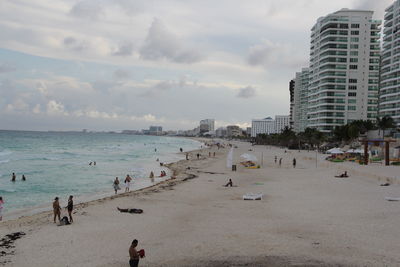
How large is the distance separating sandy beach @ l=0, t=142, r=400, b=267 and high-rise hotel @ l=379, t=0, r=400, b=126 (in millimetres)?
59827

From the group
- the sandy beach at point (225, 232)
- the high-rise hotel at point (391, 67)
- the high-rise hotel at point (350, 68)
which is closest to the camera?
the sandy beach at point (225, 232)

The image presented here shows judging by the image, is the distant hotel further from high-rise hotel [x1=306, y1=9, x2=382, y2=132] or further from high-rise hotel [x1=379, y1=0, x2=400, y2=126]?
high-rise hotel [x1=379, y1=0, x2=400, y2=126]

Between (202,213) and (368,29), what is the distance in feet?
313

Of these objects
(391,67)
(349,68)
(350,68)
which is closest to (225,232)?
(391,67)

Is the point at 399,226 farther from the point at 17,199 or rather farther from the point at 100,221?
the point at 17,199

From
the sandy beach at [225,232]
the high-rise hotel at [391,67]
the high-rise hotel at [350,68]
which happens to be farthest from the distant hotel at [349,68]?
the sandy beach at [225,232]

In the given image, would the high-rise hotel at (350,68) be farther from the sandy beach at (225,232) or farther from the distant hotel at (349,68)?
the sandy beach at (225,232)

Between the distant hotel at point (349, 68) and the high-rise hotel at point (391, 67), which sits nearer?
the high-rise hotel at point (391, 67)

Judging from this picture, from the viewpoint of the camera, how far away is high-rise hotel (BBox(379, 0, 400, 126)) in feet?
246

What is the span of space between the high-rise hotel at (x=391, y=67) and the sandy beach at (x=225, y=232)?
196 feet

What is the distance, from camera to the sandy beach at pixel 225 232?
1120cm

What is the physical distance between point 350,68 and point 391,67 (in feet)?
60.5

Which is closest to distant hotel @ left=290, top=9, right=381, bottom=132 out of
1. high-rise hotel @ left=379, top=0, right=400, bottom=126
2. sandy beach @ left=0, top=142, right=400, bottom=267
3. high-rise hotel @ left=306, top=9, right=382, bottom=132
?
high-rise hotel @ left=306, top=9, right=382, bottom=132

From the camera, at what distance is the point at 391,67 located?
7769cm
